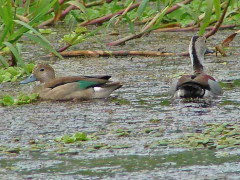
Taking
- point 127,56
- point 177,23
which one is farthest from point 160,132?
point 177,23

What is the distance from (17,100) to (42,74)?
1031 mm

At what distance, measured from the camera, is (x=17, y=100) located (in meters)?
9.25

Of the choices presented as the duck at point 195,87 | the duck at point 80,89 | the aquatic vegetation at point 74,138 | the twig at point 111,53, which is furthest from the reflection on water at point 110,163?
the twig at point 111,53

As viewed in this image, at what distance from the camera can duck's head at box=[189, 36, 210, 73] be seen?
34.0ft

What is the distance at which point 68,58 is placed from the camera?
1217cm

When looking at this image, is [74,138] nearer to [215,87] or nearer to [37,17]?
[215,87]

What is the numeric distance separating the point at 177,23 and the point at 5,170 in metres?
7.69

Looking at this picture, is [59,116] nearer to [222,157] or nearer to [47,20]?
[222,157]

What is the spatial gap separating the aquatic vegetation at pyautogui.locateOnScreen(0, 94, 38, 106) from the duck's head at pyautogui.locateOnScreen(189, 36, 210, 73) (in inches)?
82.0

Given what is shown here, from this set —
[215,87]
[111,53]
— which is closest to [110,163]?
[215,87]

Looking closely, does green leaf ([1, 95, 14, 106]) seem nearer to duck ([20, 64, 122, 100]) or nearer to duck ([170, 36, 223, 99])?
duck ([20, 64, 122, 100])

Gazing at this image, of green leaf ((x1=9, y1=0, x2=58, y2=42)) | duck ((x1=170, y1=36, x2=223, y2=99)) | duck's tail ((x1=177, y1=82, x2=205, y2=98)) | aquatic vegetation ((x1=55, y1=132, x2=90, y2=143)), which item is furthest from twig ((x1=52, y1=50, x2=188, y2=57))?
aquatic vegetation ((x1=55, y1=132, x2=90, y2=143))

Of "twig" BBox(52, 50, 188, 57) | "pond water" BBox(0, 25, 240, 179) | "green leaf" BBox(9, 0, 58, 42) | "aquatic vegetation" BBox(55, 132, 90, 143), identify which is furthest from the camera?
"twig" BBox(52, 50, 188, 57)

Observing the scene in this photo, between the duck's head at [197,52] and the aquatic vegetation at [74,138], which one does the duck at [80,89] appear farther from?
the aquatic vegetation at [74,138]
